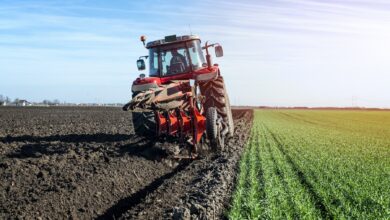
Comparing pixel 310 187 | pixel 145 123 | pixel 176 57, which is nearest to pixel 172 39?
pixel 176 57

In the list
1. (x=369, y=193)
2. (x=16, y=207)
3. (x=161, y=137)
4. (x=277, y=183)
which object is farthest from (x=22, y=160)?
(x=369, y=193)

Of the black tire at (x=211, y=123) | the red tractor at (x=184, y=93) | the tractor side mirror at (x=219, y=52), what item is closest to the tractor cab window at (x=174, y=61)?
the red tractor at (x=184, y=93)

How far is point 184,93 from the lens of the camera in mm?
10758

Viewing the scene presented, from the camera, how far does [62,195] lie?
7137mm

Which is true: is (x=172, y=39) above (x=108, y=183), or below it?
above

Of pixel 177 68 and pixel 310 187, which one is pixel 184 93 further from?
pixel 310 187

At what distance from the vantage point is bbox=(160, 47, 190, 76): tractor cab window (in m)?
12.1

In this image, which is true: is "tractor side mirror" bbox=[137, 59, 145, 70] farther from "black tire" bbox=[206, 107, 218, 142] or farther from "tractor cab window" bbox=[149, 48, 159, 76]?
"black tire" bbox=[206, 107, 218, 142]

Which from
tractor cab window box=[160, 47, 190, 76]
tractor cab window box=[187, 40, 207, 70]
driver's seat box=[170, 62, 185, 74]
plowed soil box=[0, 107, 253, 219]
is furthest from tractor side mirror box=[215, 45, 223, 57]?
plowed soil box=[0, 107, 253, 219]

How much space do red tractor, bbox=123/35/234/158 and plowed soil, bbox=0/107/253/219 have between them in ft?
1.99

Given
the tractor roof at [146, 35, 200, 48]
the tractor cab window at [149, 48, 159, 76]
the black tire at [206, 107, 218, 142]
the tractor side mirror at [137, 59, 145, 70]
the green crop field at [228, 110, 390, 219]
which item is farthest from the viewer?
the tractor side mirror at [137, 59, 145, 70]

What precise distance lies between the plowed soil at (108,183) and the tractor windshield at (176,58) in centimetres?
201

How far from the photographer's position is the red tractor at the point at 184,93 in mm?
10805

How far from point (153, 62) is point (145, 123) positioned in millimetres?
1795
